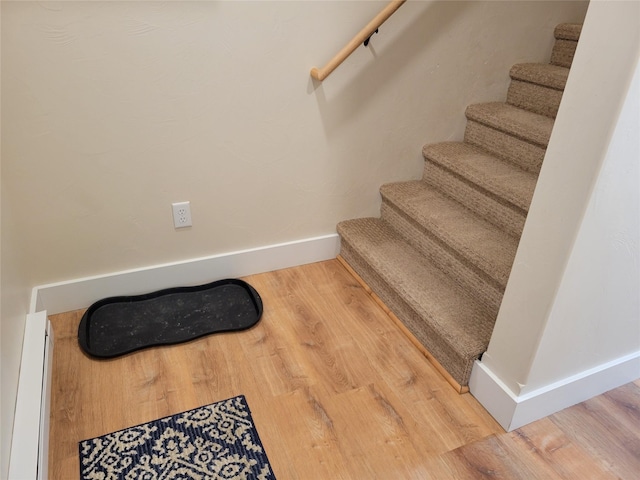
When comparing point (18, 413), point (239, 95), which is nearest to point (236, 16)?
point (239, 95)

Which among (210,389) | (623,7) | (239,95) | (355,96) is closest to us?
(623,7)

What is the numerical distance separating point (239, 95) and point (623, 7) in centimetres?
122

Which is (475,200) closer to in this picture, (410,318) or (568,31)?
(410,318)

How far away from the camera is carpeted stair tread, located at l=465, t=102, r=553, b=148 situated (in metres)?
1.86

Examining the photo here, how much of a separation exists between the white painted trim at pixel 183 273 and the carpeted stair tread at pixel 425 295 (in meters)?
0.17

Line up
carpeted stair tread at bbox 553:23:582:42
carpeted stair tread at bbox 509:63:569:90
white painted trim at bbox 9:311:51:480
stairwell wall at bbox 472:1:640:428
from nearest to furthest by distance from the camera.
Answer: stairwell wall at bbox 472:1:640:428 → white painted trim at bbox 9:311:51:480 → carpeted stair tread at bbox 509:63:569:90 → carpeted stair tread at bbox 553:23:582:42

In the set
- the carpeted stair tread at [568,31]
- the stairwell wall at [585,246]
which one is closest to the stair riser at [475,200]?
the stairwell wall at [585,246]

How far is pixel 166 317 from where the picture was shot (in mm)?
1825

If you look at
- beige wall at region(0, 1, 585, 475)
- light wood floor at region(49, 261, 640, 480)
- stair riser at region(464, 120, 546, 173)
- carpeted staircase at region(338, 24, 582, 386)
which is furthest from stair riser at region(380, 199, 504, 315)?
stair riser at region(464, 120, 546, 173)

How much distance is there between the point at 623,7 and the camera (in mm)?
930

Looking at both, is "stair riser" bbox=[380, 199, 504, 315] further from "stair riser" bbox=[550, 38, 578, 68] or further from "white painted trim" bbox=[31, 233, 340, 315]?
"stair riser" bbox=[550, 38, 578, 68]

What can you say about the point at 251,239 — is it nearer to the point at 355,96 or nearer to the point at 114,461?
the point at 355,96

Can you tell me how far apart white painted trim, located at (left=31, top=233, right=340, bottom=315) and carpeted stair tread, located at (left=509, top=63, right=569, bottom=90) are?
1.14 metres

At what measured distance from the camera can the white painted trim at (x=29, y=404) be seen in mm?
1103
